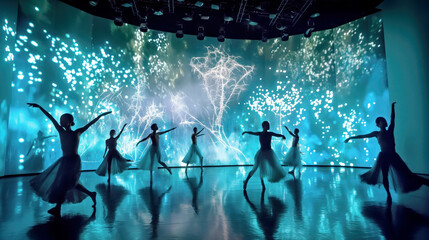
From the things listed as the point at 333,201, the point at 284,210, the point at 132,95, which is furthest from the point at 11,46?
the point at 333,201

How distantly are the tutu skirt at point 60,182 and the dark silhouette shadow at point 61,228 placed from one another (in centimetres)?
31

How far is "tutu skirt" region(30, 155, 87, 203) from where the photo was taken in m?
2.90

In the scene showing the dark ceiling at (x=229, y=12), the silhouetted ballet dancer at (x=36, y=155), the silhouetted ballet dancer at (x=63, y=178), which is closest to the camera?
the silhouetted ballet dancer at (x=63, y=178)

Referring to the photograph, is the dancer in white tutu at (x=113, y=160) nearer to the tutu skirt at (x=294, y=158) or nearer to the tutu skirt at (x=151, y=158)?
the tutu skirt at (x=151, y=158)

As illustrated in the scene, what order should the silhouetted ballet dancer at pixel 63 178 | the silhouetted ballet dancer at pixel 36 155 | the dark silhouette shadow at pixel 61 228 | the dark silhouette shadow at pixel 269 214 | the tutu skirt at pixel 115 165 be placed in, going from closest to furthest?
1. the dark silhouette shadow at pixel 61 228
2. the dark silhouette shadow at pixel 269 214
3. the silhouetted ballet dancer at pixel 63 178
4. the tutu skirt at pixel 115 165
5. the silhouetted ballet dancer at pixel 36 155

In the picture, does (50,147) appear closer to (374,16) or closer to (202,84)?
(202,84)

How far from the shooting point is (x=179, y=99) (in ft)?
32.9

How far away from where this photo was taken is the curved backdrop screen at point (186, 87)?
7.24 metres

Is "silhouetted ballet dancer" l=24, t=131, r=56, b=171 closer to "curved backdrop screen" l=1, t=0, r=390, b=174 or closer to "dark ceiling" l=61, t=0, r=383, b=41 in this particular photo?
"curved backdrop screen" l=1, t=0, r=390, b=174

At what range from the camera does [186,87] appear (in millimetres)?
10164

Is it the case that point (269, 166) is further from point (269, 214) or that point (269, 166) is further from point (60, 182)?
point (60, 182)

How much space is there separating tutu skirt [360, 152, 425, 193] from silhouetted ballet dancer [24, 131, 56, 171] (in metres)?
8.37

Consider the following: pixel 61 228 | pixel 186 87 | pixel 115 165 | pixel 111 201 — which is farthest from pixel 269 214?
pixel 186 87

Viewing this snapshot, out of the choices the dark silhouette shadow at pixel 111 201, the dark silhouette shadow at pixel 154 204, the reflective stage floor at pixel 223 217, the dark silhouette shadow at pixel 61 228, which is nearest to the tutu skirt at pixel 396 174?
the reflective stage floor at pixel 223 217
